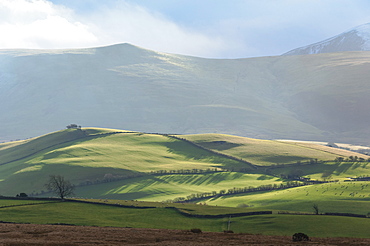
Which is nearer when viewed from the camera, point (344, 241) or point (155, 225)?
point (344, 241)

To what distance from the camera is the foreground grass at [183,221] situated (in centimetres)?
8231

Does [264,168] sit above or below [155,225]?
above

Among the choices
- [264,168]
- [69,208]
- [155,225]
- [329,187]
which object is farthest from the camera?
[264,168]

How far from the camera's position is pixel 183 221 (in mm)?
93000

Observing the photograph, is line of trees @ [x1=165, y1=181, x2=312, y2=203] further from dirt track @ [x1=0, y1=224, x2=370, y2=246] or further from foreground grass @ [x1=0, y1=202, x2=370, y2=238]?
dirt track @ [x1=0, y1=224, x2=370, y2=246]

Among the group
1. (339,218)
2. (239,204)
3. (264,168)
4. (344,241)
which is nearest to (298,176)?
(264,168)

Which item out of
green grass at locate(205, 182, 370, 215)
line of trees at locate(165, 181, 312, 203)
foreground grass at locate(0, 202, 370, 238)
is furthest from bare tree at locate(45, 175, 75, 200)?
green grass at locate(205, 182, 370, 215)

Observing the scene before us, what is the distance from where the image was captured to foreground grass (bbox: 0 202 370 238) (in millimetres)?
82312

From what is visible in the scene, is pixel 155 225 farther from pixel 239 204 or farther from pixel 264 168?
pixel 264 168

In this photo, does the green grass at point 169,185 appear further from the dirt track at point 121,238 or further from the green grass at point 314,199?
the dirt track at point 121,238

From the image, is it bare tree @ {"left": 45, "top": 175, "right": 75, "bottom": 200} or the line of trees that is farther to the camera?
the line of trees

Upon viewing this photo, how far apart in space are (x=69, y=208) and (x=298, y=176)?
101905 mm

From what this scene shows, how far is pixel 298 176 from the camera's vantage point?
183750 millimetres

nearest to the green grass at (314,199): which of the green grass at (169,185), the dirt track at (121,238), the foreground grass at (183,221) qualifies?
the green grass at (169,185)
